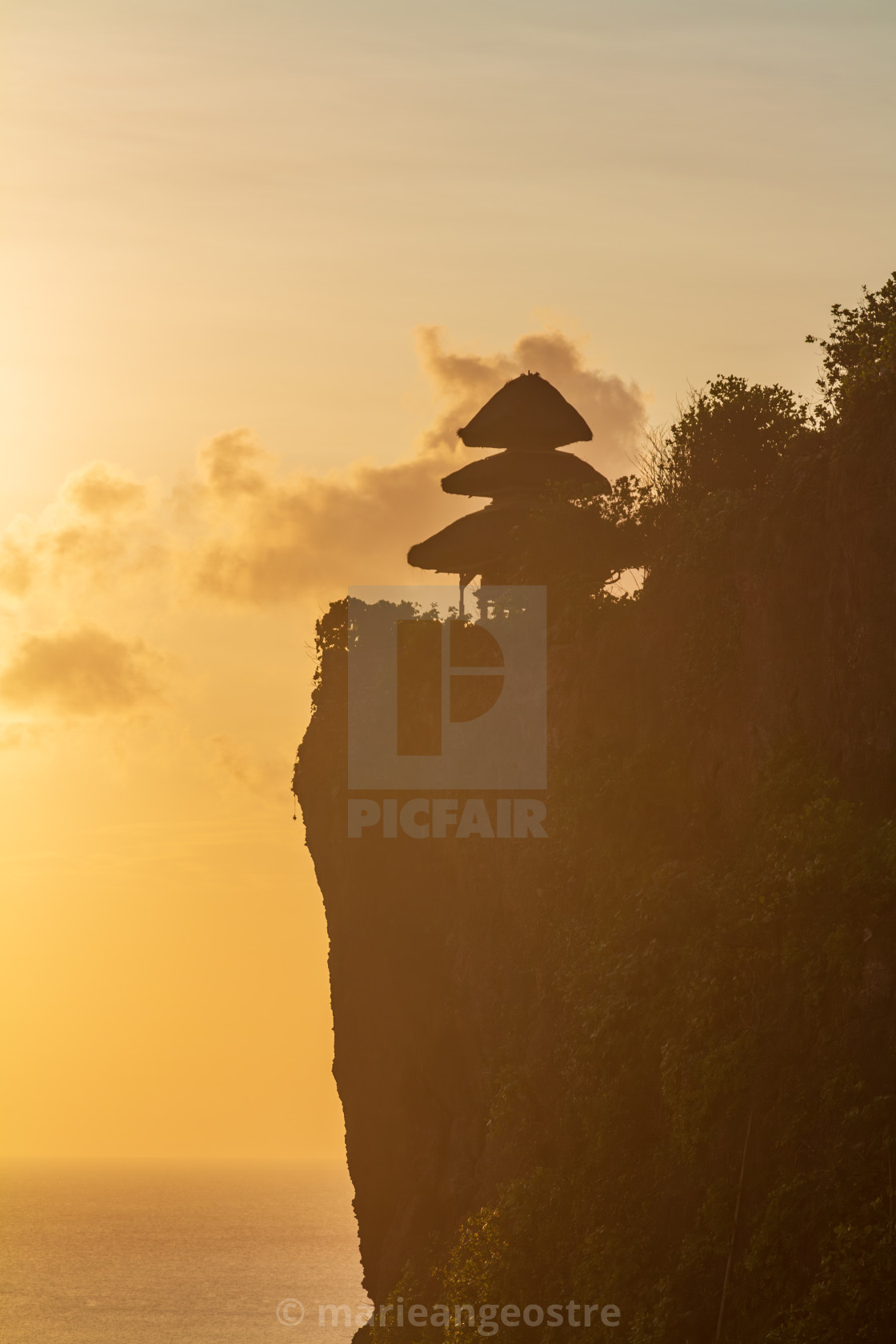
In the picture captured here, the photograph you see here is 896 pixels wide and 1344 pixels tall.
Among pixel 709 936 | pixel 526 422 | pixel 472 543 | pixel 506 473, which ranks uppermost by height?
pixel 526 422

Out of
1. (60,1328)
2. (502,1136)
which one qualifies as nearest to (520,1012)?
(502,1136)

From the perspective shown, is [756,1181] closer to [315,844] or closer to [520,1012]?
[520,1012]

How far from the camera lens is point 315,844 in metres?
38.1

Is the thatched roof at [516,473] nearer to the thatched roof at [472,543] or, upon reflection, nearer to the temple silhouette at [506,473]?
the temple silhouette at [506,473]

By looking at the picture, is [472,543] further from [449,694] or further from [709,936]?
[709,936]

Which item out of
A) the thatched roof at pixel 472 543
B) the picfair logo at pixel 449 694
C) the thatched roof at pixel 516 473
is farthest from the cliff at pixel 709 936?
the thatched roof at pixel 516 473

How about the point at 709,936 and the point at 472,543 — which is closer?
the point at 709,936

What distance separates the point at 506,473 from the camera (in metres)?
36.3

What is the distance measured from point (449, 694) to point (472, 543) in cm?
458

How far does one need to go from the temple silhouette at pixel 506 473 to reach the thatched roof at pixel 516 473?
0.06 feet

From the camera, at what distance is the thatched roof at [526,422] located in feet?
120

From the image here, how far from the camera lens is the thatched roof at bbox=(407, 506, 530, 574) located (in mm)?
34906

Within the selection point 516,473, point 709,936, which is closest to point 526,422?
point 516,473

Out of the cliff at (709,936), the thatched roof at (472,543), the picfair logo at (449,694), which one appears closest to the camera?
the cliff at (709,936)
